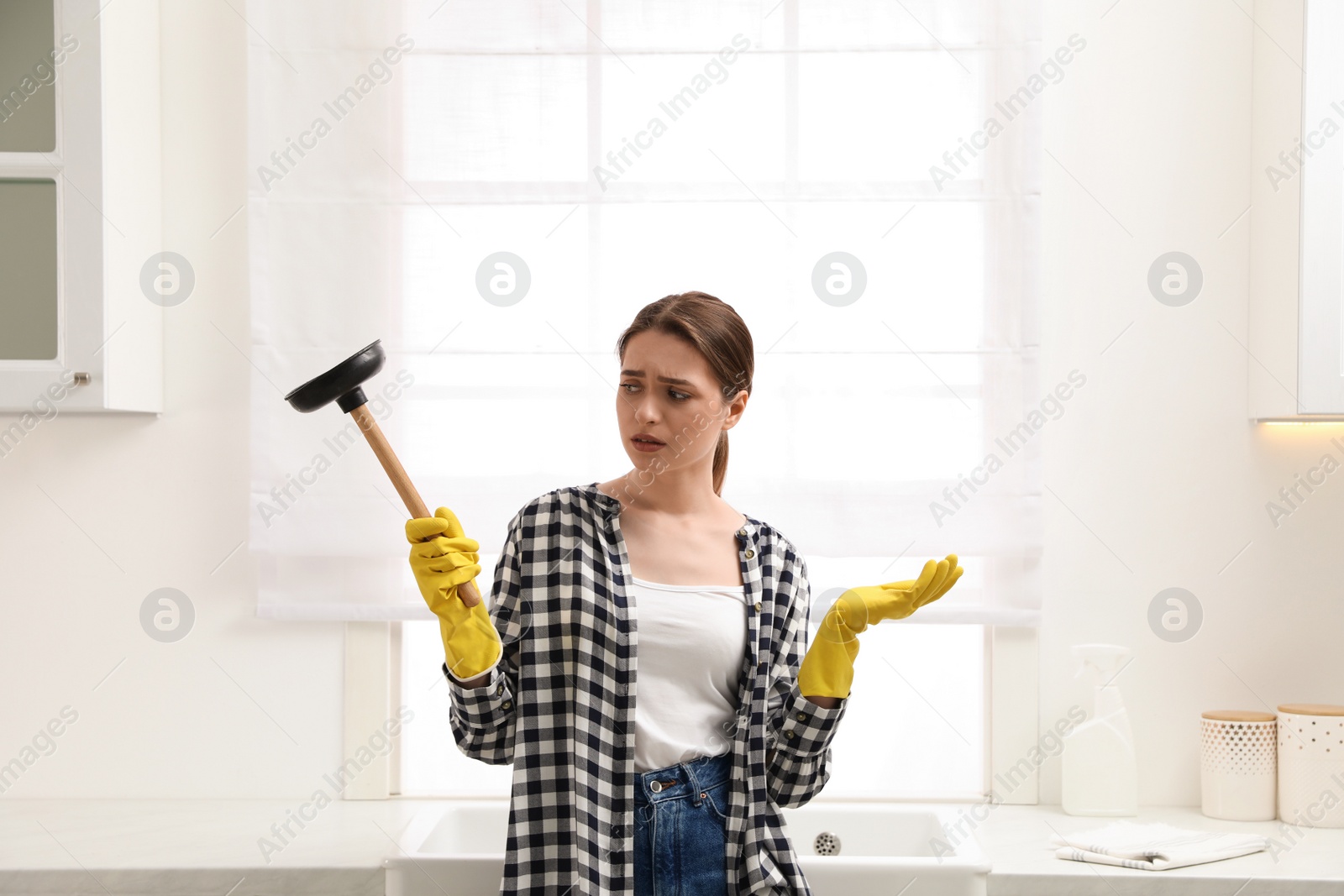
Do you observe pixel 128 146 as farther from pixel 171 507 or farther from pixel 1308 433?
pixel 1308 433

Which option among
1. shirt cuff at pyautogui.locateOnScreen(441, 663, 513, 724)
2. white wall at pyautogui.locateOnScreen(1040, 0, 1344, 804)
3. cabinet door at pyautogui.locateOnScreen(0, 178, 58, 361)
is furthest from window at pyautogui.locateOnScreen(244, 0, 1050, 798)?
shirt cuff at pyautogui.locateOnScreen(441, 663, 513, 724)

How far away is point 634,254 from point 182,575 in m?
0.94

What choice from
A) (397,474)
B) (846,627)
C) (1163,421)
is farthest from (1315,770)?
(397,474)

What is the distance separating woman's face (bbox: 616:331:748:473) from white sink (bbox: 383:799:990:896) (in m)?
0.55

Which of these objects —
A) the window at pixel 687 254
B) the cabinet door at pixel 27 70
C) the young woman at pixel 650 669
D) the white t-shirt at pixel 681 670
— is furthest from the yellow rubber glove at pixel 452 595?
the cabinet door at pixel 27 70

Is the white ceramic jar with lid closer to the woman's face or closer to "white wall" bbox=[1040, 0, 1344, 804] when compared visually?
"white wall" bbox=[1040, 0, 1344, 804]

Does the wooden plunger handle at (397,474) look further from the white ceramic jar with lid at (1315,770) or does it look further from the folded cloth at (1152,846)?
the white ceramic jar with lid at (1315,770)

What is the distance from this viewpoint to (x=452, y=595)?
103 cm

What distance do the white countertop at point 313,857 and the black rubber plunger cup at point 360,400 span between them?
55 centimetres

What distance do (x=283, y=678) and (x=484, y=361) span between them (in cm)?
Result: 64

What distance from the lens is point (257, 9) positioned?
65.9 inches

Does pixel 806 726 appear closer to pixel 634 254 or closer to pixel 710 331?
pixel 710 331

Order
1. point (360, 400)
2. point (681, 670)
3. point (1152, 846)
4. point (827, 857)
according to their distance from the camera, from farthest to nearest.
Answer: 1. point (1152, 846)
2. point (827, 857)
3. point (681, 670)
4. point (360, 400)

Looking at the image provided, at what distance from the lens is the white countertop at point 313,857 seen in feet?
4.44
